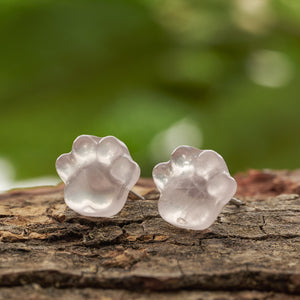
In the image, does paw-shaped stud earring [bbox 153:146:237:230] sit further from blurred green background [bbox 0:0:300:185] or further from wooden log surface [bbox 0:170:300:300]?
blurred green background [bbox 0:0:300:185]

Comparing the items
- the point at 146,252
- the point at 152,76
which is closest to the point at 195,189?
the point at 146,252

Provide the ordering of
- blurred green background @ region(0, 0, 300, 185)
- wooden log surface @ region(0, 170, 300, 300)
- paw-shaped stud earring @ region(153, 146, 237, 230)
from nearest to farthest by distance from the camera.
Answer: wooden log surface @ region(0, 170, 300, 300)
paw-shaped stud earring @ region(153, 146, 237, 230)
blurred green background @ region(0, 0, 300, 185)

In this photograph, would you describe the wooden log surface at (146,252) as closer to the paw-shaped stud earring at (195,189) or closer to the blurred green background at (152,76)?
the paw-shaped stud earring at (195,189)

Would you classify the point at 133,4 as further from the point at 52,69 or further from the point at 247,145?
the point at 247,145

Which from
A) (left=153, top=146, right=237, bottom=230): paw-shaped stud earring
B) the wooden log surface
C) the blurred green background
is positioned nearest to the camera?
the wooden log surface

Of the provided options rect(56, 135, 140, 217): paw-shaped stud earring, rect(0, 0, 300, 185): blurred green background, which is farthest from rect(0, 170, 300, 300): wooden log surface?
rect(0, 0, 300, 185): blurred green background

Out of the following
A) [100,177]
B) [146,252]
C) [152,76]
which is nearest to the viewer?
[146,252]

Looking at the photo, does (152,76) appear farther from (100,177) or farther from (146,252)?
(146,252)

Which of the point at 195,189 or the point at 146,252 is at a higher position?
the point at 195,189
